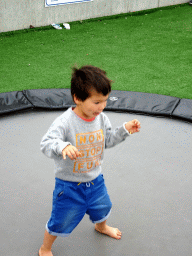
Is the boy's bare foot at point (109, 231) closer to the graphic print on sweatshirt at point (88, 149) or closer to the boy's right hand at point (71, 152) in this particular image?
the graphic print on sweatshirt at point (88, 149)

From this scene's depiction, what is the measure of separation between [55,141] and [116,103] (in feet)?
5.42

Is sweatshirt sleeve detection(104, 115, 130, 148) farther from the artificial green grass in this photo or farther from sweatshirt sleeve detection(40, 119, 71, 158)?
the artificial green grass

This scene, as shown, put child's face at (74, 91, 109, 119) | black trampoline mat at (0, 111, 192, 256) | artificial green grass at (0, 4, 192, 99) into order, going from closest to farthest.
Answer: child's face at (74, 91, 109, 119)
black trampoline mat at (0, 111, 192, 256)
artificial green grass at (0, 4, 192, 99)

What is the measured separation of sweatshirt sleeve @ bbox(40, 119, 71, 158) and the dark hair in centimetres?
13

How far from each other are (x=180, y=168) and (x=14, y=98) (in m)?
1.48

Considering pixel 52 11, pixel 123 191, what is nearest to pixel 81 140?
pixel 123 191

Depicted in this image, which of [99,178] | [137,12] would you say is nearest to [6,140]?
[99,178]

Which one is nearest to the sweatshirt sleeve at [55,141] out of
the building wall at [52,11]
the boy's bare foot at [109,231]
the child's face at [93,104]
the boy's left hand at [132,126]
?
the child's face at [93,104]

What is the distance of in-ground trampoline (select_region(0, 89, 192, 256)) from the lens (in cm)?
152

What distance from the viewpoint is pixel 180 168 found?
6.77 ft

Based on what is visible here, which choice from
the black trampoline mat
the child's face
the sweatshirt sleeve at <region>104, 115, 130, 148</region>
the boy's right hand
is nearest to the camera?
the boy's right hand

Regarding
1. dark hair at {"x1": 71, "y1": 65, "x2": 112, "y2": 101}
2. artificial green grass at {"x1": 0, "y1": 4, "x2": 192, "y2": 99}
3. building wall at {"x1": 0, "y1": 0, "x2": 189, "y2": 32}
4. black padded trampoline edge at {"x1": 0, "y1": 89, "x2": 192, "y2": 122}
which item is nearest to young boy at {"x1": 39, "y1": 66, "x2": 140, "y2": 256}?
dark hair at {"x1": 71, "y1": 65, "x2": 112, "y2": 101}

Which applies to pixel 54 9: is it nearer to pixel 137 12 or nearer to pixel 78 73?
pixel 137 12

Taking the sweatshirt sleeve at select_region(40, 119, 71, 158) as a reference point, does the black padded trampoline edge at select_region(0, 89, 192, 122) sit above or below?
below
